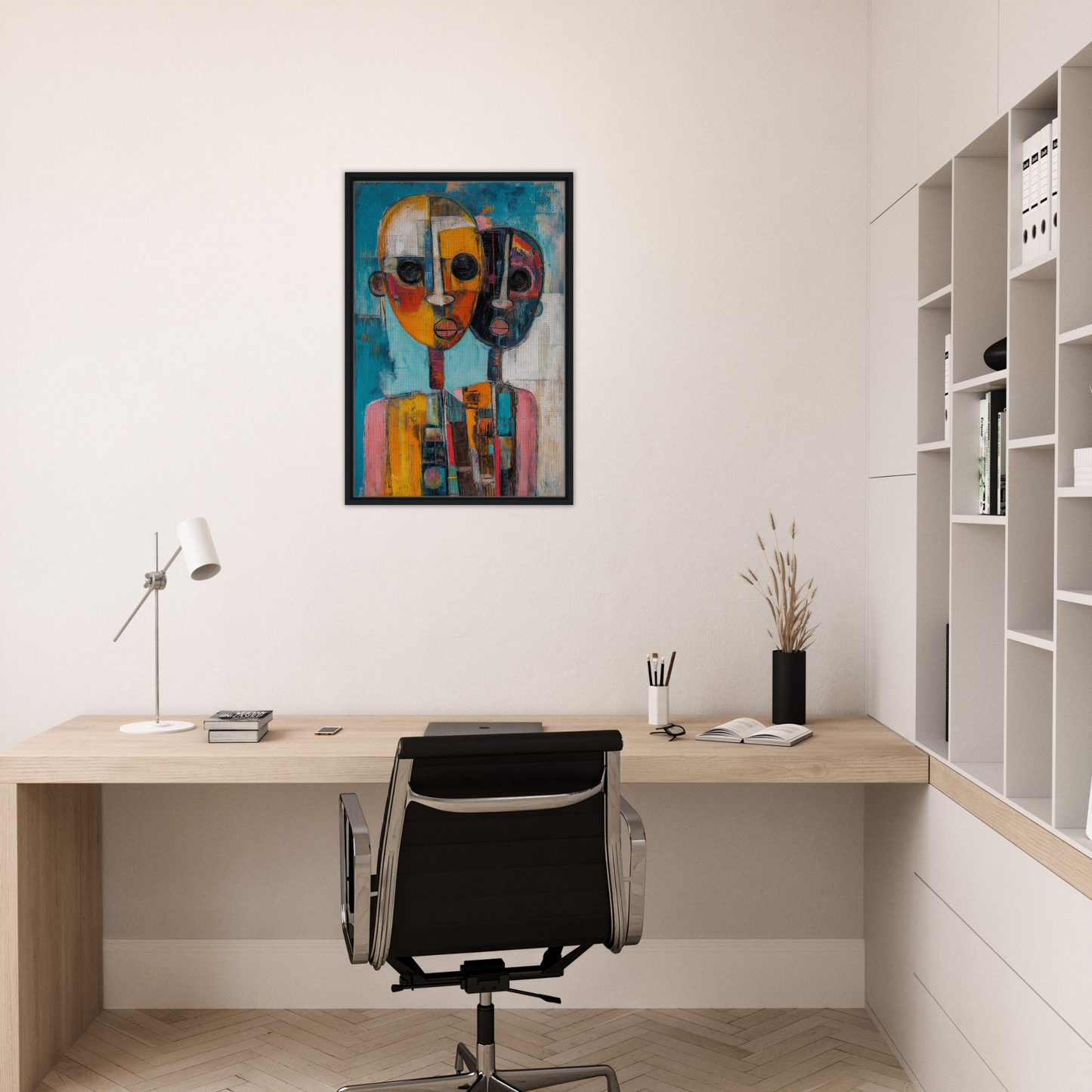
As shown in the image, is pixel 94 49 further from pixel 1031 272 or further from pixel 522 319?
pixel 1031 272

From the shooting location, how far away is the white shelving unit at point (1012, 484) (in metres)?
1.77

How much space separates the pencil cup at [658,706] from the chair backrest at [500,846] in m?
0.75

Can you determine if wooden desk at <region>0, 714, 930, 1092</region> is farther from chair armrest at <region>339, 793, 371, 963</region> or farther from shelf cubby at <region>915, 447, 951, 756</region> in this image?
chair armrest at <region>339, 793, 371, 963</region>

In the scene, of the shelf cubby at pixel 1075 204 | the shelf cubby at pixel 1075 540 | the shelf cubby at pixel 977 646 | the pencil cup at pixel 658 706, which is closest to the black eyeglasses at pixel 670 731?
the pencil cup at pixel 658 706

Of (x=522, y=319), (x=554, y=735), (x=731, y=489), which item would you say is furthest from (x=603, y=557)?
(x=554, y=735)

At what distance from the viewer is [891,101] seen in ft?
8.82

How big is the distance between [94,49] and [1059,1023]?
131 inches

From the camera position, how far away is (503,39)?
9.44 feet

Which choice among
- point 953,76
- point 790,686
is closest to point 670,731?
point 790,686

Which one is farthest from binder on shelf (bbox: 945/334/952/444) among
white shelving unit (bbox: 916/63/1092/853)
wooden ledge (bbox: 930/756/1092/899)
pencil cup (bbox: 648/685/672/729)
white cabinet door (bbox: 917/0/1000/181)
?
pencil cup (bbox: 648/685/672/729)

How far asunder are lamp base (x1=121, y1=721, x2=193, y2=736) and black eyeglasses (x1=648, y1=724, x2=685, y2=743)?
1.25m

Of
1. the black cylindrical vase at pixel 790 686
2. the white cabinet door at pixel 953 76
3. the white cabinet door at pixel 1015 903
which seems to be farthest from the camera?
the black cylindrical vase at pixel 790 686

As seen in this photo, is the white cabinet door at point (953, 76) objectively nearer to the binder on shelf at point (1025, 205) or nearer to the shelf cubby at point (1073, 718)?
the binder on shelf at point (1025, 205)

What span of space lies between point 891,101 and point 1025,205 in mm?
891
